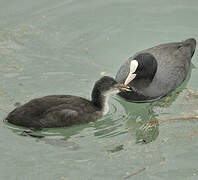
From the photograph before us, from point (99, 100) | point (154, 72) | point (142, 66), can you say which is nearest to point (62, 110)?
point (99, 100)

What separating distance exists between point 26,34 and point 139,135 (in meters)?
4.08

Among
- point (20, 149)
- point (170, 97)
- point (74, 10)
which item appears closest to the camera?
point (20, 149)

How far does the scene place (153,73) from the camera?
9094 millimetres

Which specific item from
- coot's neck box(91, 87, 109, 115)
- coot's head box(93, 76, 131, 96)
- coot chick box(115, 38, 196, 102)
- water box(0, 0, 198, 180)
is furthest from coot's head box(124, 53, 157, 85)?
coot's neck box(91, 87, 109, 115)

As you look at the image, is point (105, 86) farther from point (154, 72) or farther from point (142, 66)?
point (154, 72)

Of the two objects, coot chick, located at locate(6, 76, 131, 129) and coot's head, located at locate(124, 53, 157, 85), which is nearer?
coot chick, located at locate(6, 76, 131, 129)

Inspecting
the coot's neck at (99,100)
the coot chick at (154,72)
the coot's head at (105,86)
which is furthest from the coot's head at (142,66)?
the coot's neck at (99,100)

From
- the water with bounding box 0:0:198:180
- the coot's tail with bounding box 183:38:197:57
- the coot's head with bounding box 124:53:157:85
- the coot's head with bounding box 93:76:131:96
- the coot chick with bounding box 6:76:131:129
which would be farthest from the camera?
the coot's tail with bounding box 183:38:197:57

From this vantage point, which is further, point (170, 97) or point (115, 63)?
point (115, 63)

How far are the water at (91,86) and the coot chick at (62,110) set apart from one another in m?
0.15

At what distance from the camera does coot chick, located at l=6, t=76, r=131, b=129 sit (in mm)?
7363

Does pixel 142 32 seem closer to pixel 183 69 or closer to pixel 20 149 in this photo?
pixel 183 69

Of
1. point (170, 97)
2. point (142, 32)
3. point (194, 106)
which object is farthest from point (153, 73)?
point (142, 32)

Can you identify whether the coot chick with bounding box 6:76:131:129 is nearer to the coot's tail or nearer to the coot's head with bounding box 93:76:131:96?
the coot's head with bounding box 93:76:131:96
